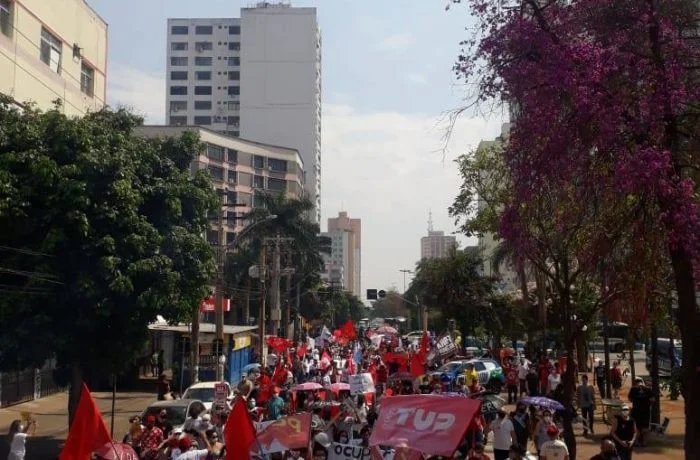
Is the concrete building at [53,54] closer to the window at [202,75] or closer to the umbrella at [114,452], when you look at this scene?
the umbrella at [114,452]

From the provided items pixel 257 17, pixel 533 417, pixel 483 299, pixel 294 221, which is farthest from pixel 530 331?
pixel 257 17

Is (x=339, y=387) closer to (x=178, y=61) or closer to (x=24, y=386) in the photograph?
(x=24, y=386)

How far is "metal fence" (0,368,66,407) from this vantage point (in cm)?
2723

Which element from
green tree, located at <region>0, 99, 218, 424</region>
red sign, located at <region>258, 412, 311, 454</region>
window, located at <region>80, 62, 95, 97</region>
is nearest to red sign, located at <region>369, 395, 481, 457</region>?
red sign, located at <region>258, 412, 311, 454</region>

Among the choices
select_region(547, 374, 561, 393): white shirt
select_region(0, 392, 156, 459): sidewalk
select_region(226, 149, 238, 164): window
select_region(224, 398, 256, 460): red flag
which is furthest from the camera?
select_region(226, 149, 238, 164): window

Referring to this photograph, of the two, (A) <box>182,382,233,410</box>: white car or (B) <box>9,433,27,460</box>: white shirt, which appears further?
(A) <box>182,382,233,410</box>: white car

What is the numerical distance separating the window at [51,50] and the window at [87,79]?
7.95 feet

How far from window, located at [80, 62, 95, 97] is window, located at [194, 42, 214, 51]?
8529 centimetres

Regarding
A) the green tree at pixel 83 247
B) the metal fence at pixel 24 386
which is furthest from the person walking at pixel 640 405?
the metal fence at pixel 24 386

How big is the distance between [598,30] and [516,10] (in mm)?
875

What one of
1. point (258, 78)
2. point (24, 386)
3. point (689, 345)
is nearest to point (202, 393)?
point (24, 386)

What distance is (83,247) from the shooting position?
18.0 m

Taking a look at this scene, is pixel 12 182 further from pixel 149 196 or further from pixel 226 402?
pixel 226 402

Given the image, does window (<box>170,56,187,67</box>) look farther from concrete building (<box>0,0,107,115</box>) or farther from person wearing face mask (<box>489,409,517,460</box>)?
person wearing face mask (<box>489,409,517,460</box>)
